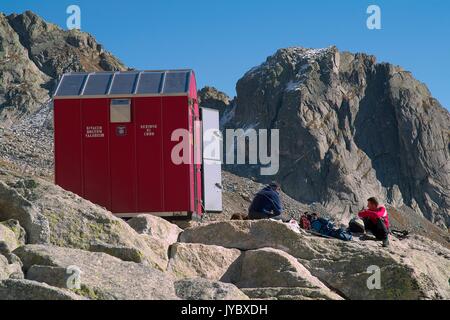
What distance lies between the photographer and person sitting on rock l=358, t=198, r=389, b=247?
47.3ft

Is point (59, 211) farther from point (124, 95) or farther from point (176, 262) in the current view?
point (124, 95)

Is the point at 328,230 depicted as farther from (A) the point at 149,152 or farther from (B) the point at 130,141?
(B) the point at 130,141

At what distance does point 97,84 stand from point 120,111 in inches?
38.9

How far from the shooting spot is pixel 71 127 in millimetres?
17188

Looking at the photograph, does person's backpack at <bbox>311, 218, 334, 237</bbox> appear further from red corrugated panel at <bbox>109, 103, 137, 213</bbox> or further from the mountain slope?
the mountain slope

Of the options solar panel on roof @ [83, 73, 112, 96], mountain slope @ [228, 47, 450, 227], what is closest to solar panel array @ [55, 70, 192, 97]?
solar panel on roof @ [83, 73, 112, 96]

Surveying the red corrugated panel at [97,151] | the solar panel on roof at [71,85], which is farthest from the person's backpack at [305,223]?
the solar panel on roof at [71,85]

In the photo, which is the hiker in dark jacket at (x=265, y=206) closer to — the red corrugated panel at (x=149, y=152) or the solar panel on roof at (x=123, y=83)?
the red corrugated panel at (x=149, y=152)

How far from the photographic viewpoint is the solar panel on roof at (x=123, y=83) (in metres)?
16.9

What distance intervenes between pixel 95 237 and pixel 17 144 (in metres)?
46.6

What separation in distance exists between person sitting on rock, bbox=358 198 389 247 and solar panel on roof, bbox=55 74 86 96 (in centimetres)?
743

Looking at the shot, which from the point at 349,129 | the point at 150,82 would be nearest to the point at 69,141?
the point at 150,82

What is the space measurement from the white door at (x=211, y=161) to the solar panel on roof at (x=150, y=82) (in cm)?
153

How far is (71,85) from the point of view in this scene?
1748 centimetres
